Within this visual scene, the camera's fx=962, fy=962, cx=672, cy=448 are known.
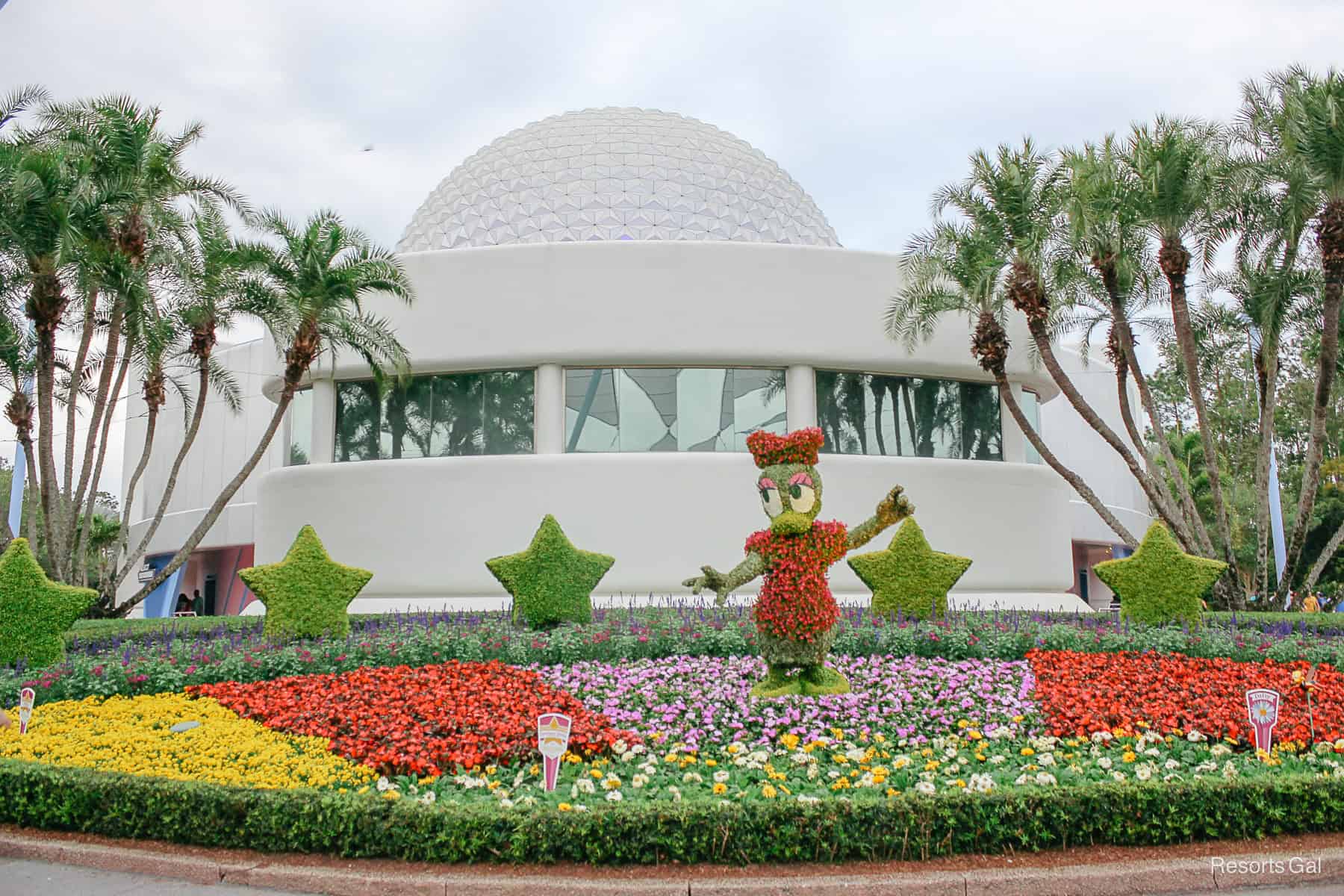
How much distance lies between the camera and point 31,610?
35.3ft

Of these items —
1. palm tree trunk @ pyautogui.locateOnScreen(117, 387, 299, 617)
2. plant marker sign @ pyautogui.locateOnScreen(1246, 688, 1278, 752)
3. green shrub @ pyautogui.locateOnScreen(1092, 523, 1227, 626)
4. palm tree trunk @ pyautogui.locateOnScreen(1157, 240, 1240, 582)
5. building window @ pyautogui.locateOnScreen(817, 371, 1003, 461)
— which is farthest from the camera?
building window @ pyautogui.locateOnScreen(817, 371, 1003, 461)

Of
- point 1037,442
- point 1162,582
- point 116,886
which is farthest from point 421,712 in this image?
point 1037,442

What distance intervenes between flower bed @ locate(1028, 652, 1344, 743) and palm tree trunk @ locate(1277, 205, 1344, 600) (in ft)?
28.7

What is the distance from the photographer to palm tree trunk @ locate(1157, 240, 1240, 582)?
1747 centimetres

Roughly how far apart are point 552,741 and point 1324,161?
16.5m

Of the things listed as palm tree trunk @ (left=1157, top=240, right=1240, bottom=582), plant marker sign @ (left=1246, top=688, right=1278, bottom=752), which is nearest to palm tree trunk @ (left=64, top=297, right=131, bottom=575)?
plant marker sign @ (left=1246, top=688, right=1278, bottom=752)

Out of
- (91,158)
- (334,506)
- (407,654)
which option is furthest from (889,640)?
(91,158)

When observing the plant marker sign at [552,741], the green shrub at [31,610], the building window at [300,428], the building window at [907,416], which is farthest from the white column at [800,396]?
the plant marker sign at [552,741]

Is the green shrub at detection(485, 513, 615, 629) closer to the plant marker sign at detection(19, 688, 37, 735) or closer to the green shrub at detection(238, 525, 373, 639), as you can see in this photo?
the green shrub at detection(238, 525, 373, 639)

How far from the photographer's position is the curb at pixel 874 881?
4.79m

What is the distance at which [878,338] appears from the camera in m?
19.0

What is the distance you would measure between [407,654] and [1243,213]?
→ 16.5 m

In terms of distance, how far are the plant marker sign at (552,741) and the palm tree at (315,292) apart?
518 inches

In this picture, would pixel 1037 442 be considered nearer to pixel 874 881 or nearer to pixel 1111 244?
pixel 1111 244
